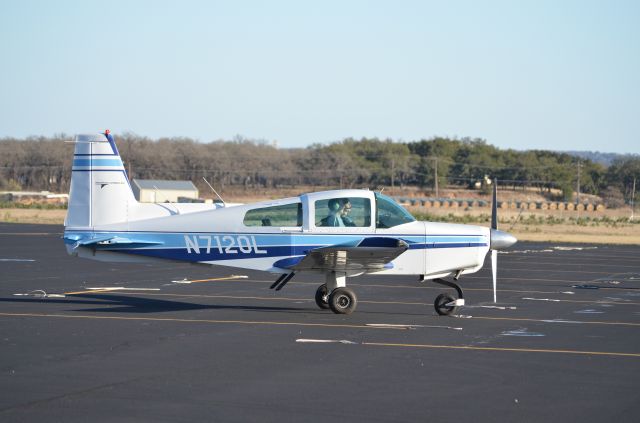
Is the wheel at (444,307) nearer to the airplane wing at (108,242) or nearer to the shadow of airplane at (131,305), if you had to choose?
the shadow of airplane at (131,305)

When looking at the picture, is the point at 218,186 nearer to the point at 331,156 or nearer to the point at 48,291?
the point at 331,156

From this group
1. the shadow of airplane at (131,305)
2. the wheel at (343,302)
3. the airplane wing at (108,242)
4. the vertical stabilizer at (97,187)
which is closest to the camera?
the wheel at (343,302)

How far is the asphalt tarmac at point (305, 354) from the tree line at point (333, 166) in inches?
3413

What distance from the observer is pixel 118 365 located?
399 inches

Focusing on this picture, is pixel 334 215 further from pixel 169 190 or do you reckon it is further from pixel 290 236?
pixel 169 190

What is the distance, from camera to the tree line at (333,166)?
108812mm

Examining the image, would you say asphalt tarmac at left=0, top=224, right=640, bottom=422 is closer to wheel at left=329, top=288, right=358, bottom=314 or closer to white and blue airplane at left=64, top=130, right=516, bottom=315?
wheel at left=329, top=288, right=358, bottom=314

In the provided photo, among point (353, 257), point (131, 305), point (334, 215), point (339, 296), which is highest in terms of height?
point (334, 215)

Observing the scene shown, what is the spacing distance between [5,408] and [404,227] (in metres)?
8.32

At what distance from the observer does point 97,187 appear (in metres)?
15.3

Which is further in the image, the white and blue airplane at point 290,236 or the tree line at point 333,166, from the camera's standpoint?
the tree line at point 333,166

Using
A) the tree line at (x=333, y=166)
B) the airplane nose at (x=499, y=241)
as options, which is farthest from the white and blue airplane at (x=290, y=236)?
the tree line at (x=333, y=166)

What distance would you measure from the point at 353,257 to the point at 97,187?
4580mm

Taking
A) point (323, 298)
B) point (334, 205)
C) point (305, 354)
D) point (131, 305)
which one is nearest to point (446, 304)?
point (323, 298)
